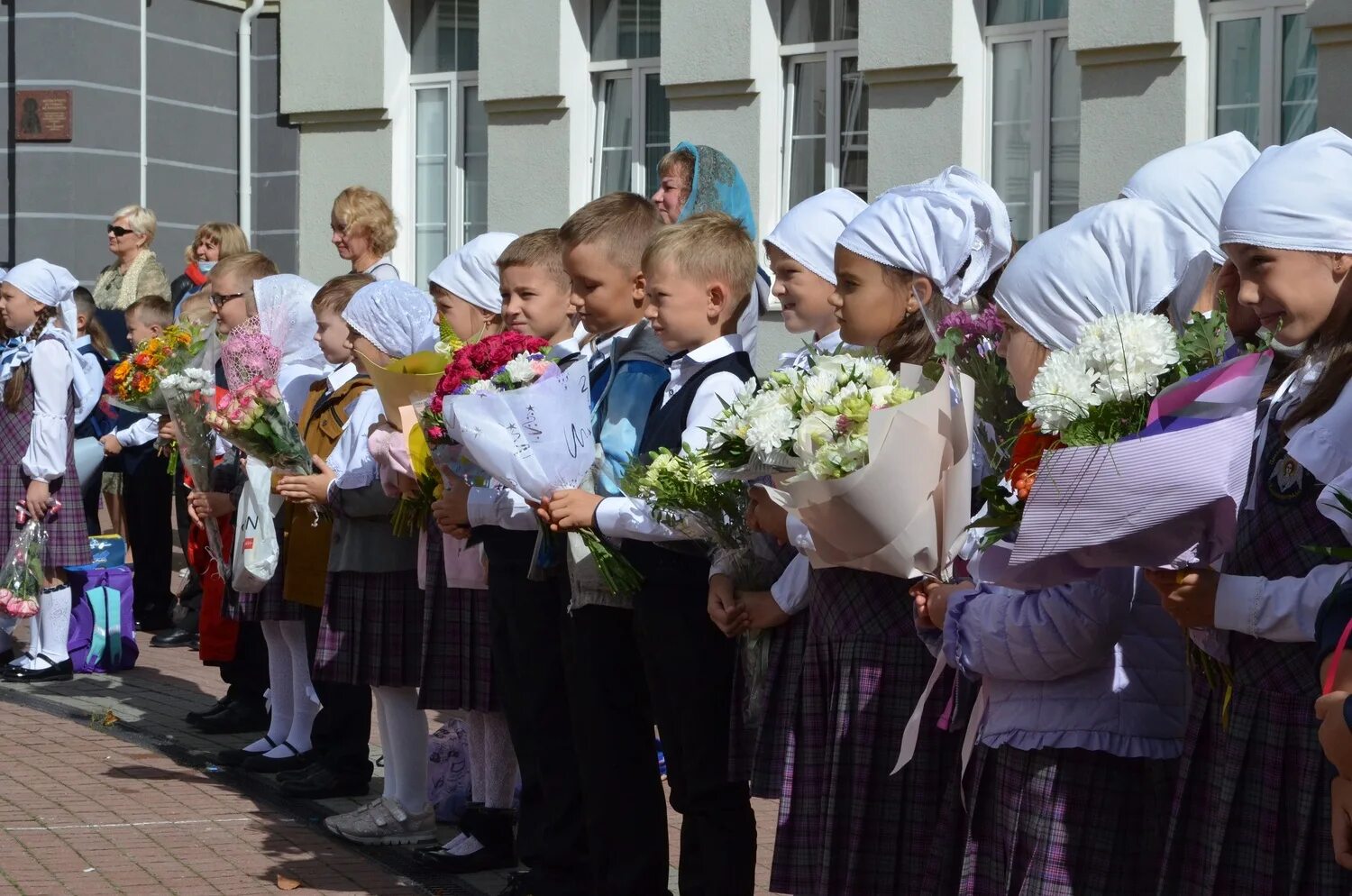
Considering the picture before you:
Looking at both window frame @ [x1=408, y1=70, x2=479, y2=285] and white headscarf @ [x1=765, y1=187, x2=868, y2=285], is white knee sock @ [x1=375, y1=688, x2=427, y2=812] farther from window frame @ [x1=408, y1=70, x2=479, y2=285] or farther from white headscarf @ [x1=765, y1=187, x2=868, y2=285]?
window frame @ [x1=408, y1=70, x2=479, y2=285]

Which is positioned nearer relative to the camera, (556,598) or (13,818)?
(556,598)

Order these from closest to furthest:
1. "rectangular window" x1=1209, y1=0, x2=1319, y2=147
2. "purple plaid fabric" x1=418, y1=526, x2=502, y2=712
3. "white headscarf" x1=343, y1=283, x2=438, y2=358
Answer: "purple plaid fabric" x1=418, y1=526, x2=502, y2=712 → "white headscarf" x1=343, y1=283, x2=438, y2=358 → "rectangular window" x1=1209, y1=0, x2=1319, y2=147

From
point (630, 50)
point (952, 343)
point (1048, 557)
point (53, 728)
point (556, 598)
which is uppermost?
point (630, 50)

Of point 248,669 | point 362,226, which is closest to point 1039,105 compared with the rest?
point 362,226

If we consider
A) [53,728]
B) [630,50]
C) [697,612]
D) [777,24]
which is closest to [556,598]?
[697,612]

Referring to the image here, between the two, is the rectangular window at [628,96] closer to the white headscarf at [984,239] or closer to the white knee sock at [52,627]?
the white knee sock at [52,627]

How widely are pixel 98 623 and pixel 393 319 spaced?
4.30 m

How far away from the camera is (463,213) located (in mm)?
14273

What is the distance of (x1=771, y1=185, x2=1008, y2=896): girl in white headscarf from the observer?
407 cm

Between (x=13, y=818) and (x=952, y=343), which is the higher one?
(x=952, y=343)

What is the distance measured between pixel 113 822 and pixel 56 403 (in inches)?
140

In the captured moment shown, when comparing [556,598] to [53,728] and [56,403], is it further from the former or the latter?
[56,403]

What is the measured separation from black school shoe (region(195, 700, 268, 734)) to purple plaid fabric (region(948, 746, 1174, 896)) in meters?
5.47

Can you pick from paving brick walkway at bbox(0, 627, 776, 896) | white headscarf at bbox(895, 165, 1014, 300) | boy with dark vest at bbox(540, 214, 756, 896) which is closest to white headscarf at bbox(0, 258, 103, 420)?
paving brick walkway at bbox(0, 627, 776, 896)
